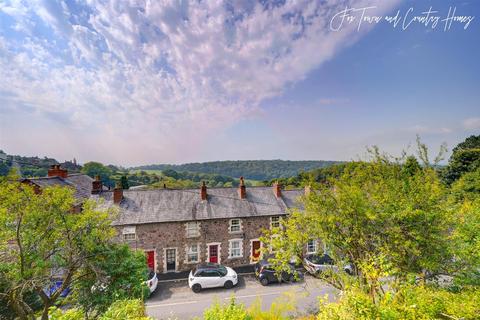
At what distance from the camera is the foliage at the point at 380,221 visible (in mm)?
10828

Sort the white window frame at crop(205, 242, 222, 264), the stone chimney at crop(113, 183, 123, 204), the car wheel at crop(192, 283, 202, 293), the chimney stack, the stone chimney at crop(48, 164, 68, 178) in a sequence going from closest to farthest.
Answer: the car wheel at crop(192, 283, 202, 293) → the stone chimney at crop(113, 183, 123, 204) → the white window frame at crop(205, 242, 222, 264) → the chimney stack → the stone chimney at crop(48, 164, 68, 178)

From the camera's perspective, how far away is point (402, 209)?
11.2 m

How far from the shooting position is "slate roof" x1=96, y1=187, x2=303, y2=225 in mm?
21656

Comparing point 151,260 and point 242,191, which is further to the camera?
point 242,191

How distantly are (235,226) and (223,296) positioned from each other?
665 centimetres

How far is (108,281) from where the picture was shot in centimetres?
1021

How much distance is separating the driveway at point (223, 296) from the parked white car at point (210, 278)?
0.45 meters

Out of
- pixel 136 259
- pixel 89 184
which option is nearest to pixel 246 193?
pixel 136 259

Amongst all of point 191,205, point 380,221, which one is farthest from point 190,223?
point 380,221

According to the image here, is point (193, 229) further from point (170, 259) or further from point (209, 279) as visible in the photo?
point (209, 279)

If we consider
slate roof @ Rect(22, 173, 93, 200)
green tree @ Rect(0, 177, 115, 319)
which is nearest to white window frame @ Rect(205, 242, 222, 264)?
green tree @ Rect(0, 177, 115, 319)

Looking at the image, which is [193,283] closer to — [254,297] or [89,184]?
[254,297]

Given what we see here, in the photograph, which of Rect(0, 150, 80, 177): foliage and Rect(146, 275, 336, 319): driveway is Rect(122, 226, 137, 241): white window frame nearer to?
Rect(146, 275, 336, 319): driveway

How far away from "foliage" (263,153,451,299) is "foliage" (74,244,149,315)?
24.6 feet
